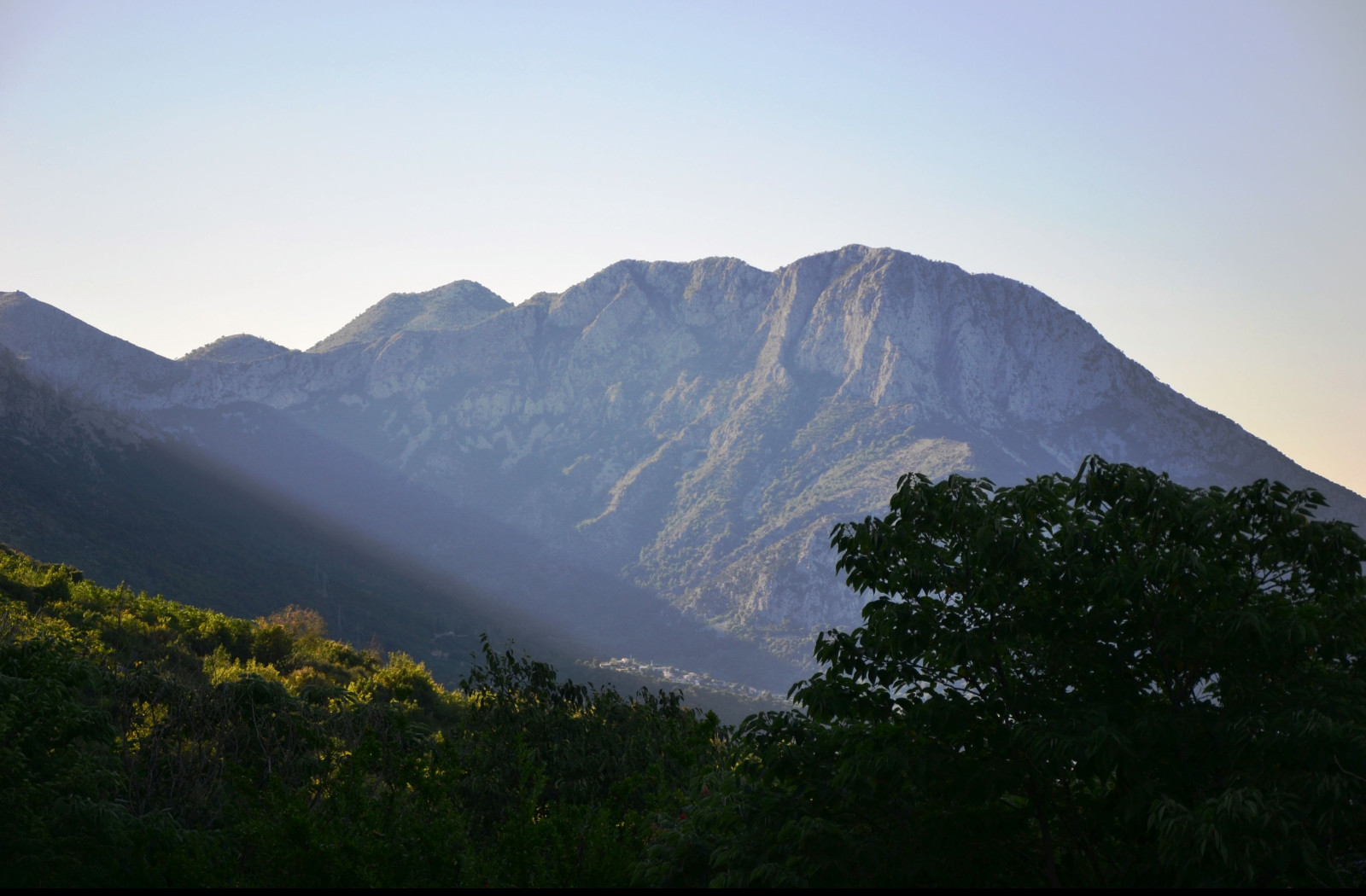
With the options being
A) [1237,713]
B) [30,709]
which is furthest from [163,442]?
[1237,713]

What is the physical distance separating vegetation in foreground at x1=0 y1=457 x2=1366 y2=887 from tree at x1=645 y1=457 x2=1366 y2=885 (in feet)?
0.09

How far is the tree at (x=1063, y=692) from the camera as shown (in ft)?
23.1

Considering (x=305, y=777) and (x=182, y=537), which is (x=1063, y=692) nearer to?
(x=305, y=777)

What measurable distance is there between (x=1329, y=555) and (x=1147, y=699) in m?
→ 1.91

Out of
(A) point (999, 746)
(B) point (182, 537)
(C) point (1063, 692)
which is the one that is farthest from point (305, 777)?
(B) point (182, 537)

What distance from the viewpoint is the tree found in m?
7.04

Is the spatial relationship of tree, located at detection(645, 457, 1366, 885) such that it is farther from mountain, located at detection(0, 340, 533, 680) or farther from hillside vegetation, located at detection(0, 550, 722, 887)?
mountain, located at detection(0, 340, 533, 680)

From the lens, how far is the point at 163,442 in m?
134

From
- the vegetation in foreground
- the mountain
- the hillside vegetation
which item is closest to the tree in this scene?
the vegetation in foreground

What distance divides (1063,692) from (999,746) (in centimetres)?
78

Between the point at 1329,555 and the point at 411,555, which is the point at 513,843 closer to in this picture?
the point at 1329,555

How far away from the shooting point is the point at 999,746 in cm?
794

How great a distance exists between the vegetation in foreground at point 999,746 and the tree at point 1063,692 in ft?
0.09

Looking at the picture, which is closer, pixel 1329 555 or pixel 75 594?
pixel 1329 555
